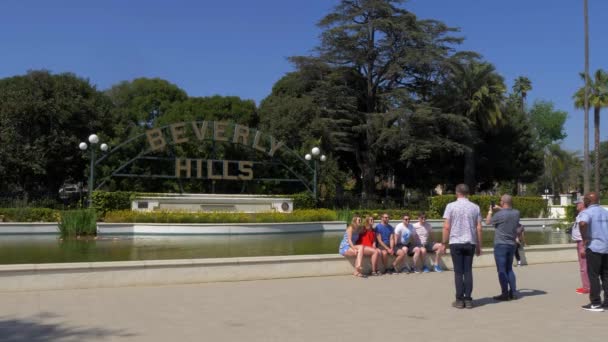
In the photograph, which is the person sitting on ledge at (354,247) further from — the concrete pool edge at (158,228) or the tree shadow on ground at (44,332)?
the concrete pool edge at (158,228)

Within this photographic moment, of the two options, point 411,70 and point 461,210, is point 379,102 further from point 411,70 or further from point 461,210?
point 461,210

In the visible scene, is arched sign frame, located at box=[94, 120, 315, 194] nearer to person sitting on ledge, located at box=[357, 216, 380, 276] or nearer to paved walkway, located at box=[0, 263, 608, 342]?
person sitting on ledge, located at box=[357, 216, 380, 276]

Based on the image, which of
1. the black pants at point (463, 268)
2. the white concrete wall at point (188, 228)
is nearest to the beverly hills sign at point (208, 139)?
the white concrete wall at point (188, 228)

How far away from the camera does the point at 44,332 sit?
575 centimetres

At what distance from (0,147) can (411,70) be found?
26.4 meters

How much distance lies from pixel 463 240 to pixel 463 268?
14.9 inches

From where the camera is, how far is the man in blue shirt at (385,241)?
10.1 meters

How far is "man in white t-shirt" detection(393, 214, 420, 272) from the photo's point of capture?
10203mm

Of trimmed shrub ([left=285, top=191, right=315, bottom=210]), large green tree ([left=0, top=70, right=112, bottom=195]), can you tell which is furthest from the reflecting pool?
large green tree ([left=0, top=70, right=112, bottom=195])

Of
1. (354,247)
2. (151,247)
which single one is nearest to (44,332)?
(354,247)

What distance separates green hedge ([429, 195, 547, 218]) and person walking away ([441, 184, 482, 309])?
79.6 feet

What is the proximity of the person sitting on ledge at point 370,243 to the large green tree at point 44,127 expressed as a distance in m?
25.7

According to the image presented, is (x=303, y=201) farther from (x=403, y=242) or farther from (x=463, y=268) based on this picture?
(x=463, y=268)

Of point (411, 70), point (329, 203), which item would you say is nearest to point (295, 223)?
point (329, 203)
